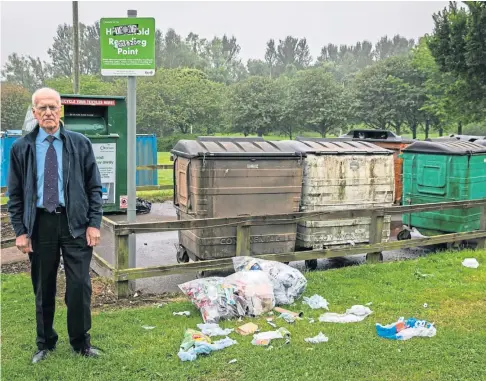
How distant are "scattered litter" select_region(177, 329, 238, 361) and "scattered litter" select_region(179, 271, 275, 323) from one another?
16.9 inches

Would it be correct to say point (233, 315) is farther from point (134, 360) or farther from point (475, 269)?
point (475, 269)

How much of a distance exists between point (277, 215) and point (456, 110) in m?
26.1

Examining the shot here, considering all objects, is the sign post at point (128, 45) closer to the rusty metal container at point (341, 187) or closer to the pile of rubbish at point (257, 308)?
the pile of rubbish at point (257, 308)

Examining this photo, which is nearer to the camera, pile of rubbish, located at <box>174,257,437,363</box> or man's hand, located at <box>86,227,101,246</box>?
man's hand, located at <box>86,227,101,246</box>

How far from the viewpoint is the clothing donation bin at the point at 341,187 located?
24.9ft

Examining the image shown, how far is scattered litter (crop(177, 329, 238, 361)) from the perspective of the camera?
4.16m

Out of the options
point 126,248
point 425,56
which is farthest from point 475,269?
point 425,56

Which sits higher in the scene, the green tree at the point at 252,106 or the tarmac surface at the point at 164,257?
the green tree at the point at 252,106

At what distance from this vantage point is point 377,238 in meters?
7.39

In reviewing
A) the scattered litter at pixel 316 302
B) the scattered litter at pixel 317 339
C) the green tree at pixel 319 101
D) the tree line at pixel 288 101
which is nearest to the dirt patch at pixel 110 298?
the scattered litter at pixel 316 302

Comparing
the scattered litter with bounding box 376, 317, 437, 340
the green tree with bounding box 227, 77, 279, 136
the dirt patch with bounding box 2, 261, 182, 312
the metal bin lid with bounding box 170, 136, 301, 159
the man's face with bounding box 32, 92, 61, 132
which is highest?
the green tree with bounding box 227, 77, 279, 136

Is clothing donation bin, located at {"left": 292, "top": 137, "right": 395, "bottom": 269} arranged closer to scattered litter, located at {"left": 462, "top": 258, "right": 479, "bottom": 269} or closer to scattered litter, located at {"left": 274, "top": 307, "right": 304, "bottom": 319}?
scattered litter, located at {"left": 462, "top": 258, "right": 479, "bottom": 269}

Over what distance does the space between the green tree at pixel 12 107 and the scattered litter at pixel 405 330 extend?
55292mm

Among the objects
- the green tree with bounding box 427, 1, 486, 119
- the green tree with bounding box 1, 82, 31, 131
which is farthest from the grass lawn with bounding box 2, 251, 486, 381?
the green tree with bounding box 1, 82, 31, 131
